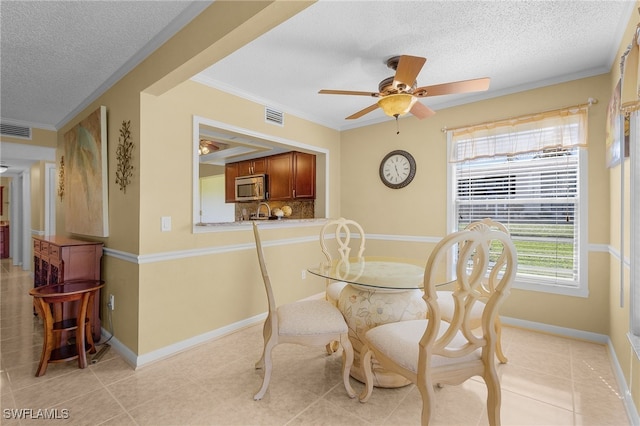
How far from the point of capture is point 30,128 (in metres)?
4.11

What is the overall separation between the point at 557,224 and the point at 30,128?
659 centimetres

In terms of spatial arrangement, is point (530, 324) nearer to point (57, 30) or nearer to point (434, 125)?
point (434, 125)

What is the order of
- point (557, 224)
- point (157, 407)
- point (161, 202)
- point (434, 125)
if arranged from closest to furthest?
point (157, 407), point (161, 202), point (557, 224), point (434, 125)

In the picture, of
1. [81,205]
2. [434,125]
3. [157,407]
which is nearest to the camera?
[157,407]

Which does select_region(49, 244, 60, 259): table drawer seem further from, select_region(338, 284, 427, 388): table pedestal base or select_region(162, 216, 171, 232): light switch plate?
select_region(338, 284, 427, 388): table pedestal base

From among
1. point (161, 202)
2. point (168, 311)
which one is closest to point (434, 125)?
point (161, 202)

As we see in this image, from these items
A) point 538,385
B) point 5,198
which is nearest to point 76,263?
point 538,385

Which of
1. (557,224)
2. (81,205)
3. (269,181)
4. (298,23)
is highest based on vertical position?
(298,23)

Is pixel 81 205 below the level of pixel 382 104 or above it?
below

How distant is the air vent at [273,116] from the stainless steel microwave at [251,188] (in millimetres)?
1688

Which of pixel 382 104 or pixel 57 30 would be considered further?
pixel 382 104

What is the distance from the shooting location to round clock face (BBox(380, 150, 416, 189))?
12.5ft

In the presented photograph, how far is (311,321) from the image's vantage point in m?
1.97

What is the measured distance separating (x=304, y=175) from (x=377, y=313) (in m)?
2.88
